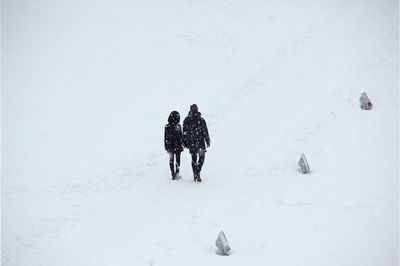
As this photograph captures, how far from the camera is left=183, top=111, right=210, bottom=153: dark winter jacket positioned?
1167 centimetres

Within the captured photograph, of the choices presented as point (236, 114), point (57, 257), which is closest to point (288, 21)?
point (236, 114)

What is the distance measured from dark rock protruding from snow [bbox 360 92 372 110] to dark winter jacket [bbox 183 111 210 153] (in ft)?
23.5

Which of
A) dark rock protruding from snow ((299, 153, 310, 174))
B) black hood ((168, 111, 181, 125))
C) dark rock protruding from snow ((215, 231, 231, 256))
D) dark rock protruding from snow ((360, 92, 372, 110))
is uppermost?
dark rock protruding from snow ((360, 92, 372, 110))

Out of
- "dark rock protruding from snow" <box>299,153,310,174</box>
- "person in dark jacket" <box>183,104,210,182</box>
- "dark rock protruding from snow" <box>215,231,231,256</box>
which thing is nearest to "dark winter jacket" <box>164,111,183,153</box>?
"person in dark jacket" <box>183,104,210,182</box>

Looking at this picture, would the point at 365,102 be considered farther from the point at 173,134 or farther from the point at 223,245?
the point at 223,245

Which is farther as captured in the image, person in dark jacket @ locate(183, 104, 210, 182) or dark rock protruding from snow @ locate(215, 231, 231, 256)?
person in dark jacket @ locate(183, 104, 210, 182)

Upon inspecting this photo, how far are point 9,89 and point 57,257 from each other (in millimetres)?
11420

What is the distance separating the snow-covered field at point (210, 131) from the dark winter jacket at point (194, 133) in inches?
46.3

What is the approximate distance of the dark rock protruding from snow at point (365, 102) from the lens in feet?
49.7

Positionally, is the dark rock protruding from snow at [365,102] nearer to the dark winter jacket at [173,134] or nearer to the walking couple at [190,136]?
the walking couple at [190,136]

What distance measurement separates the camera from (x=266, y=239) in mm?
9117

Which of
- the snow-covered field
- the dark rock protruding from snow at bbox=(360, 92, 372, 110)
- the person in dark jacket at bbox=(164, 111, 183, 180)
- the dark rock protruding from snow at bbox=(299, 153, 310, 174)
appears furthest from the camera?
the dark rock protruding from snow at bbox=(360, 92, 372, 110)

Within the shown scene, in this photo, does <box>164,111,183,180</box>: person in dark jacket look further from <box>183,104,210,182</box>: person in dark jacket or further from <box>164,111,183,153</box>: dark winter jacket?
<box>183,104,210,182</box>: person in dark jacket

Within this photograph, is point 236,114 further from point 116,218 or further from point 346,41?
point 346,41
